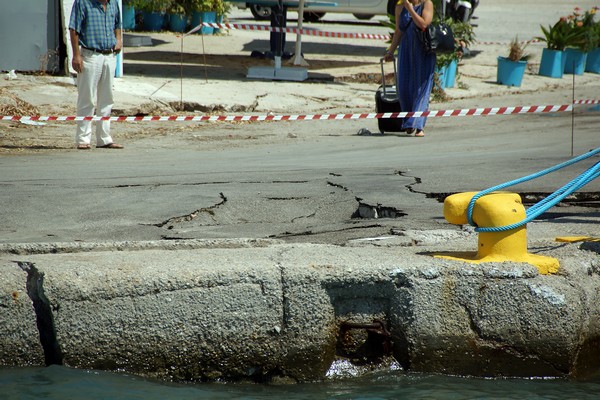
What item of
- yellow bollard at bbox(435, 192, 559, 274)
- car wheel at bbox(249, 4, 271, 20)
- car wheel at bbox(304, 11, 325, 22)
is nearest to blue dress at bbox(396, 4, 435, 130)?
yellow bollard at bbox(435, 192, 559, 274)

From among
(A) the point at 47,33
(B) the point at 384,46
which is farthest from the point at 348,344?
(B) the point at 384,46

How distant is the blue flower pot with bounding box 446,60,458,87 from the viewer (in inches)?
563

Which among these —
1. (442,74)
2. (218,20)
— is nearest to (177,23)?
(218,20)

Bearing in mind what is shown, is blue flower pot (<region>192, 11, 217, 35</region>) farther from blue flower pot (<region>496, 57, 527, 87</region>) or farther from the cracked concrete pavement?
the cracked concrete pavement

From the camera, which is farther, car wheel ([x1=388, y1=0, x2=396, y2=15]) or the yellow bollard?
car wheel ([x1=388, y1=0, x2=396, y2=15])

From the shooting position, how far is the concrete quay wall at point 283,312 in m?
4.25

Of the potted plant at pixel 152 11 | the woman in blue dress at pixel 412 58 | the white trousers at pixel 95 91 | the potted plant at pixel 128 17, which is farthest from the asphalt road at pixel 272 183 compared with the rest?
the potted plant at pixel 128 17

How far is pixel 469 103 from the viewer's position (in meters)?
13.5

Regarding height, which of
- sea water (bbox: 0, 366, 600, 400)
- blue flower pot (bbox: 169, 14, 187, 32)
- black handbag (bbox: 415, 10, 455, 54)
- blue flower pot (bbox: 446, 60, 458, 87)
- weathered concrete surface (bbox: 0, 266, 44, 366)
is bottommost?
sea water (bbox: 0, 366, 600, 400)

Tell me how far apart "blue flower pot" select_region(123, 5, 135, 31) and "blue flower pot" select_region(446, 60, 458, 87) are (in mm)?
7080

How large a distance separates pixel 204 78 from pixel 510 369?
10.2 m

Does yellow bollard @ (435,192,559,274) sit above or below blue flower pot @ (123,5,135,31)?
below

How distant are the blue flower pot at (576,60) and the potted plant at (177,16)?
7744mm

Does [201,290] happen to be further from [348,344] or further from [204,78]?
[204,78]
